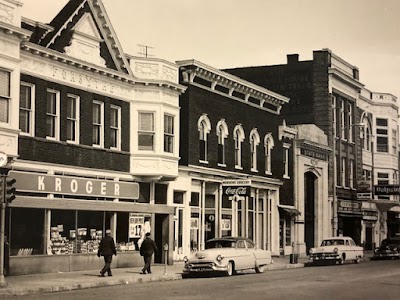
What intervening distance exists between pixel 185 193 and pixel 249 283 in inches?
508

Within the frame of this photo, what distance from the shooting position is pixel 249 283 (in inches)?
936

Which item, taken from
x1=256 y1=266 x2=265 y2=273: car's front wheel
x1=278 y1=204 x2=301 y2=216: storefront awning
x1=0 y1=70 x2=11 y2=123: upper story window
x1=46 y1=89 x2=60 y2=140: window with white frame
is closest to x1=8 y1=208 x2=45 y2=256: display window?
x1=46 y1=89 x2=60 y2=140: window with white frame

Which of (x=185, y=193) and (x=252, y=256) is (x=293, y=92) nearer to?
(x=185, y=193)

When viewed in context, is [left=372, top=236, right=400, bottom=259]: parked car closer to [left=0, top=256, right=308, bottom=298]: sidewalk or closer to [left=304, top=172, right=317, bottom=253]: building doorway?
[left=304, top=172, right=317, bottom=253]: building doorway

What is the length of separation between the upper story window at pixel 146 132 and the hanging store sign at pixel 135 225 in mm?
3029

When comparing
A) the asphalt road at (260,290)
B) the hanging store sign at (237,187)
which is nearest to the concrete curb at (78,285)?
the asphalt road at (260,290)

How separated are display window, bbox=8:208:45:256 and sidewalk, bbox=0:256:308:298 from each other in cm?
110

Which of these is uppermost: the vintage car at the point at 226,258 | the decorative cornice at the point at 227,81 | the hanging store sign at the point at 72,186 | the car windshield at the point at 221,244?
the decorative cornice at the point at 227,81

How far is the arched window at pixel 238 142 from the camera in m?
41.4

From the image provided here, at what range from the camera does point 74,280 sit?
23.8 m

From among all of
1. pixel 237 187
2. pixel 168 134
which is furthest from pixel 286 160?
pixel 168 134

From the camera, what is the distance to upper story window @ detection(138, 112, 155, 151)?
33000mm

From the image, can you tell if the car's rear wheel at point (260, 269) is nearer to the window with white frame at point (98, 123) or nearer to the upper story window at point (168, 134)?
the upper story window at point (168, 134)

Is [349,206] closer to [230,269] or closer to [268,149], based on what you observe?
[268,149]
